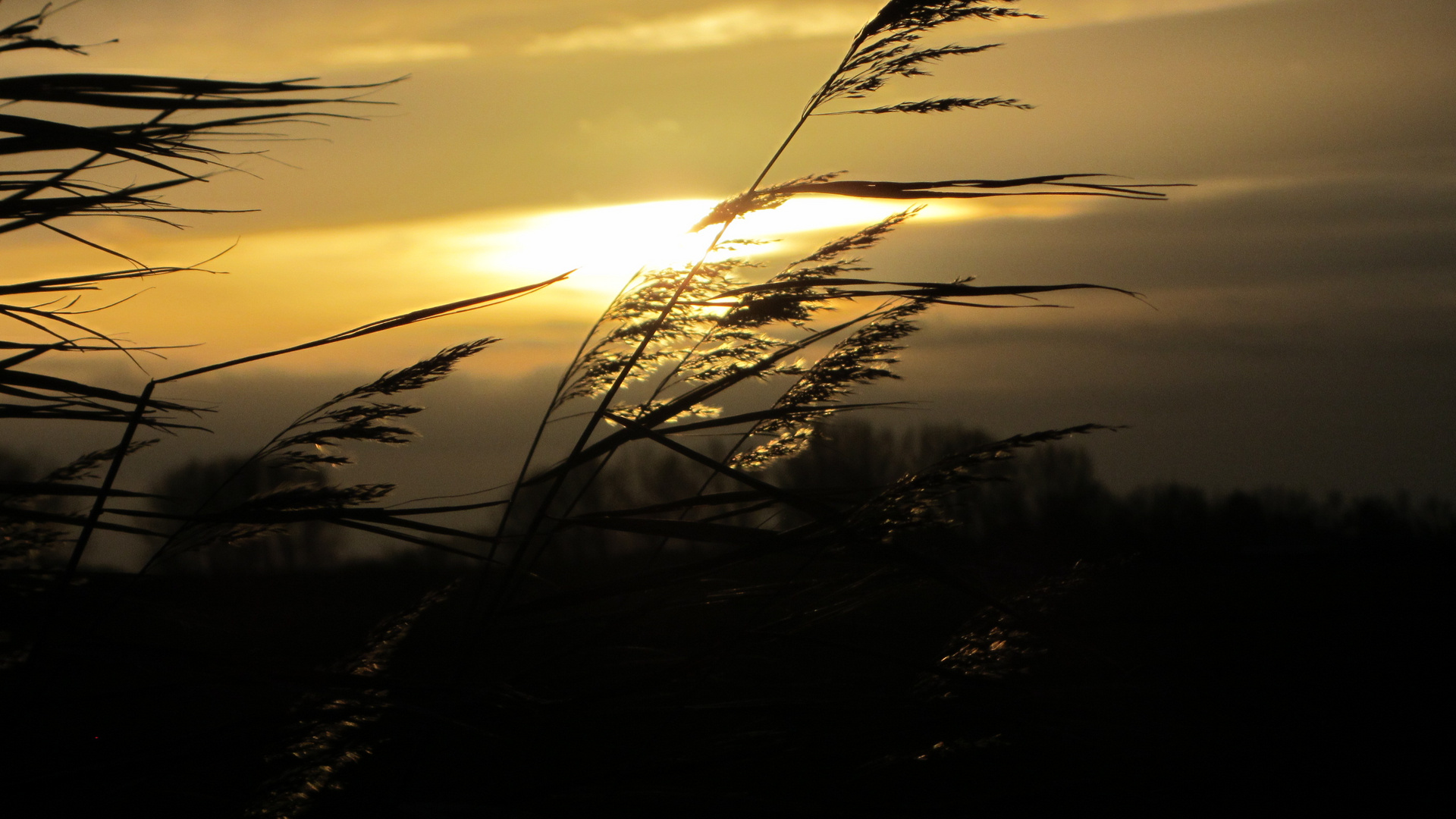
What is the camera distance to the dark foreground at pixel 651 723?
3.38 feet

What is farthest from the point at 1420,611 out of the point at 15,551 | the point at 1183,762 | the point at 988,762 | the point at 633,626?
the point at 15,551

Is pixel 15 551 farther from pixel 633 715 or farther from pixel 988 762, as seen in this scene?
pixel 988 762

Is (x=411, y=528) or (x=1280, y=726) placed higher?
(x=411, y=528)

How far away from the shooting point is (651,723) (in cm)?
140

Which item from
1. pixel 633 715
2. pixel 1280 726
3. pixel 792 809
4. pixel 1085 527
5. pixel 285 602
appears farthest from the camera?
pixel 1085 527

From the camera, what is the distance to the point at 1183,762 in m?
1.55

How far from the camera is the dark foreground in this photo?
1031mm

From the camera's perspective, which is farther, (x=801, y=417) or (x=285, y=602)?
(x=285, y=602)

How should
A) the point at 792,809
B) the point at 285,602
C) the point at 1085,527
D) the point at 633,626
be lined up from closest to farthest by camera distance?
the point at 792,809 → the point at 633,626 → the point at 285,602 → the point at 1085,527

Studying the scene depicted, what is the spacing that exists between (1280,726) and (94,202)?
2.60m

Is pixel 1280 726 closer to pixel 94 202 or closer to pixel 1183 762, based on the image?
pixel 1183 762

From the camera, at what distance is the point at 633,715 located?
1405mm

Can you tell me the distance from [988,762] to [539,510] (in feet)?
3.34

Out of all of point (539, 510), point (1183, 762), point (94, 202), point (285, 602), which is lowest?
point (1183, 762)
